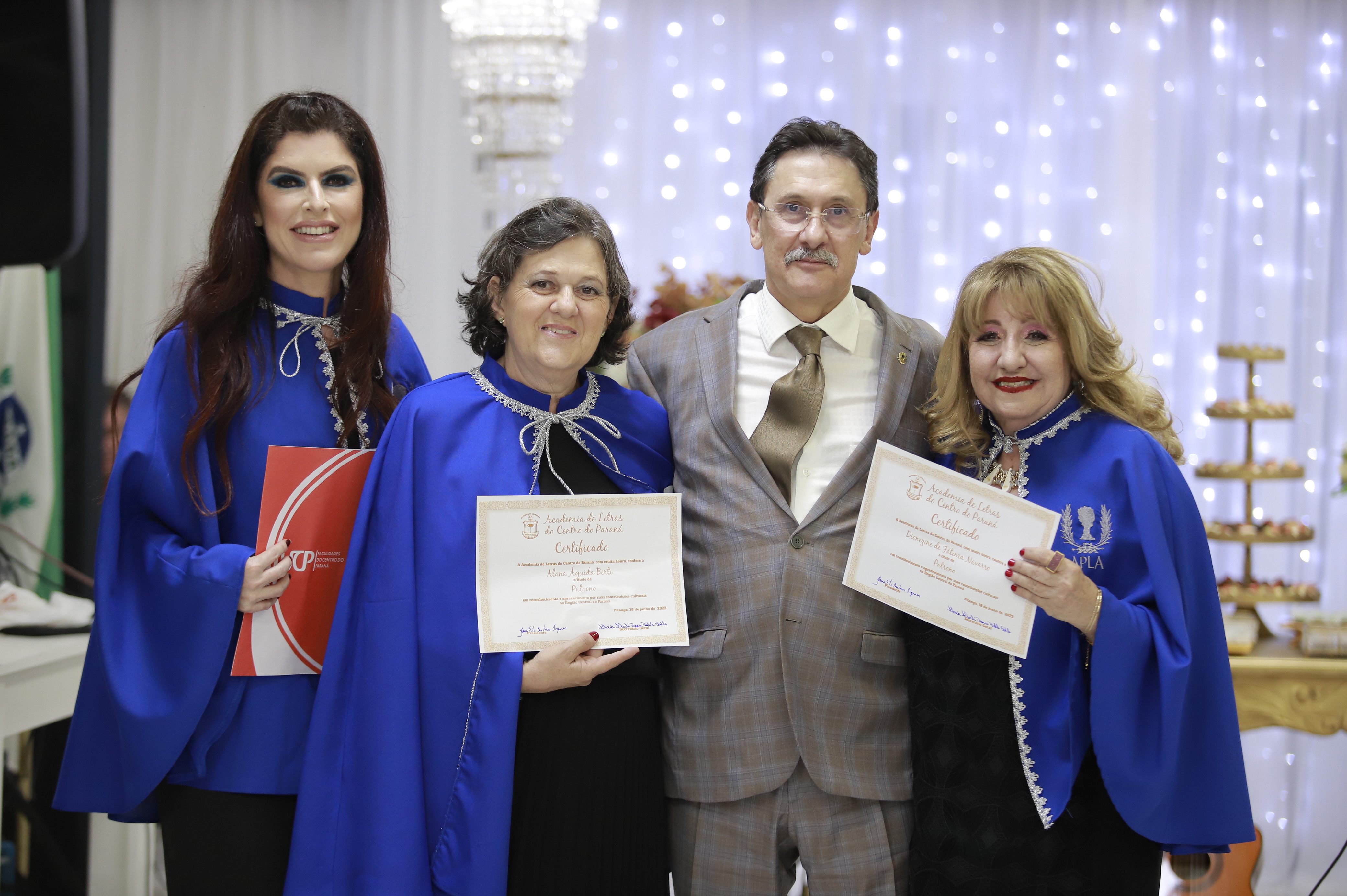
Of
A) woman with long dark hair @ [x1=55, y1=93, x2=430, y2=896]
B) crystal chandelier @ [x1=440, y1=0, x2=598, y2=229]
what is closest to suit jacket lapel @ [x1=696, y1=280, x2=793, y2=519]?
woman with long dark hair @ [x1=55, y1=93, x2=430, y2=896]

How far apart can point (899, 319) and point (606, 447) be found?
0.68m

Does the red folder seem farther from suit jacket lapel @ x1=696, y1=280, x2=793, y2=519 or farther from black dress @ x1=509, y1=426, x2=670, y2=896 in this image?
suit jacket lapel @ x1=696, y1=280, x2=793, y2=519

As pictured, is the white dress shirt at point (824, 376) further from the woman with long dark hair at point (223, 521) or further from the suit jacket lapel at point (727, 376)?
the woman with long dark hair at point (223, 521)

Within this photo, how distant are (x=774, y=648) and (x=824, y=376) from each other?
0.53 metres

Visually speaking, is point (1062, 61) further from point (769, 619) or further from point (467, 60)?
point (769, 619)

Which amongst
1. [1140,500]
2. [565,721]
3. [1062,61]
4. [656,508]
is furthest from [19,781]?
[1062,61]

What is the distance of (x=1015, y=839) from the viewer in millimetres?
1663

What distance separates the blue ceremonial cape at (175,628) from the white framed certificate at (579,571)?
1.25ft

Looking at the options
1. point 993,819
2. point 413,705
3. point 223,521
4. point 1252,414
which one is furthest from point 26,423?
point 1252,414

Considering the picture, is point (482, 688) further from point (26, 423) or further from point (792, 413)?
point (26, 423)

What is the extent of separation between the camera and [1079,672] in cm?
168

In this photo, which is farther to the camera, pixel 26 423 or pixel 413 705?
pixel 26 423

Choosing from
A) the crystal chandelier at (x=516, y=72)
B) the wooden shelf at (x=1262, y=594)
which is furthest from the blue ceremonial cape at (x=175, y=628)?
the wooden shelf at (x=1262, y=594)

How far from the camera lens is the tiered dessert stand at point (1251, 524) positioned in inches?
132
